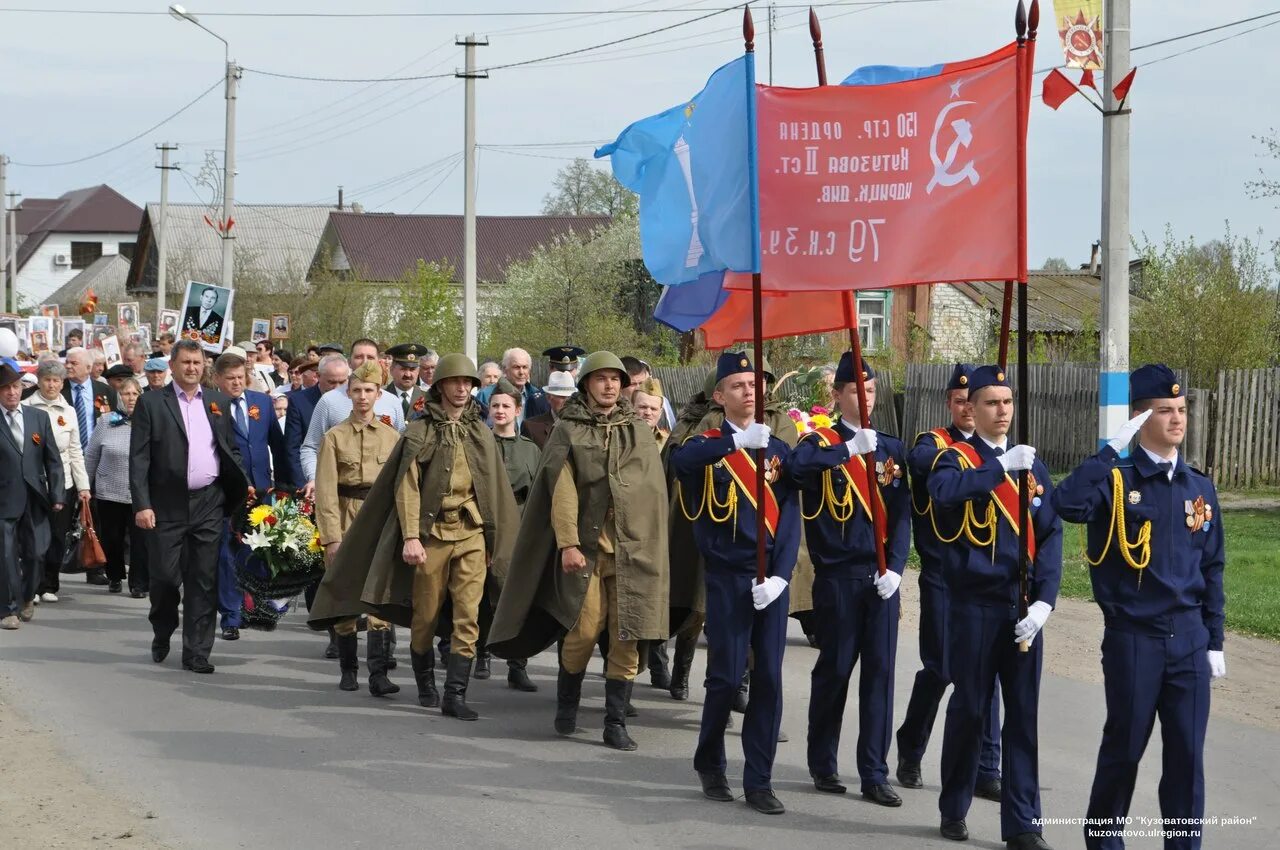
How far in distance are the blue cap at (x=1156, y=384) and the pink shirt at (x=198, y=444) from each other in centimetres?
663

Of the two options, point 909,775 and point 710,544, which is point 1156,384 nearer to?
point 710,544

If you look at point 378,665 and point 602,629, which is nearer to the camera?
point 602,629

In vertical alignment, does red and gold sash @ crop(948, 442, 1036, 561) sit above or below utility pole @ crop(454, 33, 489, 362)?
below

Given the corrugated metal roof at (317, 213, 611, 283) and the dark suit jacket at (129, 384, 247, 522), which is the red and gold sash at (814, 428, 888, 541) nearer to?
the dark suit jacket at (129, 384, 247, 522)

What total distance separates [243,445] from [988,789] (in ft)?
22.3

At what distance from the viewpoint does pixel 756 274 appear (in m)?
7.20

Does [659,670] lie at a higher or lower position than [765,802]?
higher

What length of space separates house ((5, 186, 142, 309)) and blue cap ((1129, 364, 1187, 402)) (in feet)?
341

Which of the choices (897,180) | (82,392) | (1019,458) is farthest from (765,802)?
(82,392)

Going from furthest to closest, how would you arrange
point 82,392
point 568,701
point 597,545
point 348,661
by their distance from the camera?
1. point 82,392
2. point 348,661
3. point 568,701
4. point 597,545

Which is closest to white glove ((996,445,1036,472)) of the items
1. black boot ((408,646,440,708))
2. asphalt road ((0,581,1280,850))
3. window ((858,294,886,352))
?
asphalt road ((0,581,1280,850))

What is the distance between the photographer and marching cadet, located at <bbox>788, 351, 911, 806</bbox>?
7375 millimetres

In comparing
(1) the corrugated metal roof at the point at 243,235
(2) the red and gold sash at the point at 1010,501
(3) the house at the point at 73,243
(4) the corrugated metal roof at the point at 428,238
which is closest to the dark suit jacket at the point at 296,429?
(2) the red and gold sash at the point at 1010,501

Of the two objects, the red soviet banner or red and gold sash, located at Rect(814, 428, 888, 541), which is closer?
the red soviet banner
